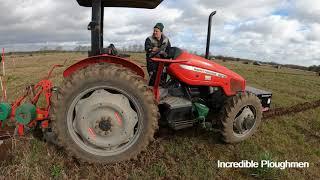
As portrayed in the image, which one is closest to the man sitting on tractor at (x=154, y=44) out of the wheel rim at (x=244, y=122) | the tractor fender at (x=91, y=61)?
the tractor fender at (x=91, y=61)

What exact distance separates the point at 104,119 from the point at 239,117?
238 centimetres

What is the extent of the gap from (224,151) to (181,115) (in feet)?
3.17

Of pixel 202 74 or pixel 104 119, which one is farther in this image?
pixel 202 74

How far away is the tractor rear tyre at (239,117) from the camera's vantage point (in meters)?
5.65

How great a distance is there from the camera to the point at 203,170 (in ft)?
16.0

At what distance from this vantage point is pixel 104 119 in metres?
4.60

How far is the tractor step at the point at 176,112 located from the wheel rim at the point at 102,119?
778mm

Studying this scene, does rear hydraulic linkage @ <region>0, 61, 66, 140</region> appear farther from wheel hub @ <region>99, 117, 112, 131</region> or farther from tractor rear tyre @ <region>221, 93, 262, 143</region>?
tractor rear tyre @ <region>221, 93, 262, 143</region>

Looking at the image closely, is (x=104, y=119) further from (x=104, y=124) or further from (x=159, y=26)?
(x=159, y=26)

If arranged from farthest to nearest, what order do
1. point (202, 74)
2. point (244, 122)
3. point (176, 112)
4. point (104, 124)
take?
1. point (244, 122)
2. point (202, 74)
3. point (176, 112)
4. point (104, 124)

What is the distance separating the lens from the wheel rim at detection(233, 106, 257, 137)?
5777 millimetres

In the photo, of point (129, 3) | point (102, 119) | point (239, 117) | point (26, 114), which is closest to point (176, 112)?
point (239, 117)

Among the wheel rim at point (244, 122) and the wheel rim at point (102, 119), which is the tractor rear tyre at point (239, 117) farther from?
the wheel rim at point (102, 119)

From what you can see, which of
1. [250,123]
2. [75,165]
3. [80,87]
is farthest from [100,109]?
[250,123]
